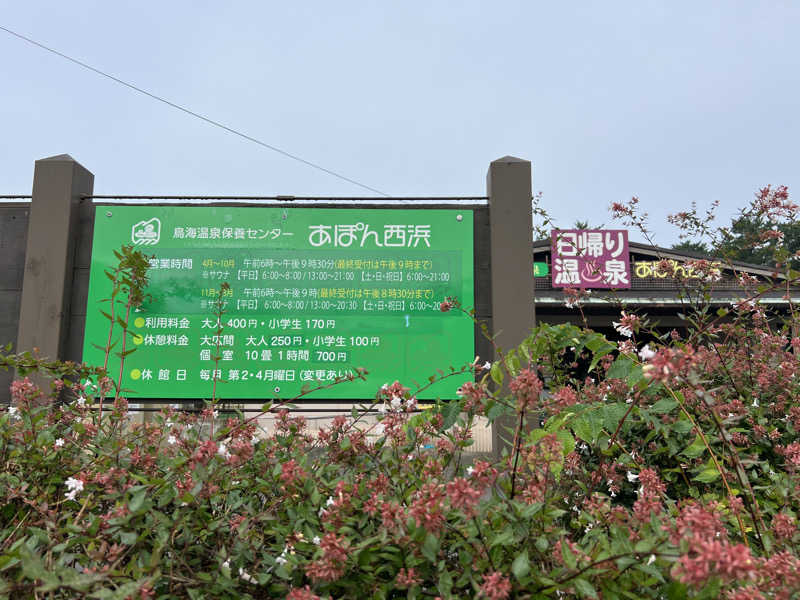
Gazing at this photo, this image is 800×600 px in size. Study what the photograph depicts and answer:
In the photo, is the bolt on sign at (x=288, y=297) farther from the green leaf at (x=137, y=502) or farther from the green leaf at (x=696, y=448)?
the green leaf at (x=137, y=502)

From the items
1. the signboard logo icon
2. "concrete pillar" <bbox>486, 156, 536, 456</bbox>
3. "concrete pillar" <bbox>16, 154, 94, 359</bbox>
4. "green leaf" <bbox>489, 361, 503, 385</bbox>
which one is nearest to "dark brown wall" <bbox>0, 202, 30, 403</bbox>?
"concrete pillar" <bbox>16, 154, 94, 359</bbox>

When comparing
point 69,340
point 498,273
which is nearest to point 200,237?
point 69,340

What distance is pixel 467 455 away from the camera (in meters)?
3.46

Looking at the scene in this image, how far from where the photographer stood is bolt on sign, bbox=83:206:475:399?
4.09m

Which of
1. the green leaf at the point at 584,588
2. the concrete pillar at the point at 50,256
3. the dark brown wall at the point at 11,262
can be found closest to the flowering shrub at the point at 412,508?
the green leaf at the point at 584,588

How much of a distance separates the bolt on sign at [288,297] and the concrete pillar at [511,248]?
0.21 m

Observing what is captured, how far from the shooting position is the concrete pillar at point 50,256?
13.3ft

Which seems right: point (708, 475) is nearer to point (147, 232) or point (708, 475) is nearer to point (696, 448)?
point (696, 448)

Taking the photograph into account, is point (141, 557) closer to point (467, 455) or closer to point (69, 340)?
point (467, 455)

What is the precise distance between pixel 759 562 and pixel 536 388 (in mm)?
413

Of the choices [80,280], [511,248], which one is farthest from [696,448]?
[80,280]

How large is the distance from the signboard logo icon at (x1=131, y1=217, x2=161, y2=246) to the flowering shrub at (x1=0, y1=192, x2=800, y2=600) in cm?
286

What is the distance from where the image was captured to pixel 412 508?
847 mm

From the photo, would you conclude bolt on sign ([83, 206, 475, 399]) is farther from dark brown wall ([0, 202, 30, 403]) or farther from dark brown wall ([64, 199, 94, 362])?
dark brown wall ([0, 202, 30, 403])
